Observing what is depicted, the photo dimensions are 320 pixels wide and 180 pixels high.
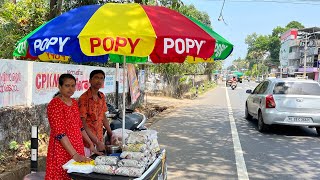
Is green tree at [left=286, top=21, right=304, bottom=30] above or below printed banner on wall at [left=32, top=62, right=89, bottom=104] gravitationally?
above

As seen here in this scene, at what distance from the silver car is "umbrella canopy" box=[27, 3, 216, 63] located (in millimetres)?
6721

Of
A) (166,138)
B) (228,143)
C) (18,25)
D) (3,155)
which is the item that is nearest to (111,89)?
(18,25)

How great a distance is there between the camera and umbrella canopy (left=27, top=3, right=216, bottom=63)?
3221 mm

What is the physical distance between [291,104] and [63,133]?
774 centimetres

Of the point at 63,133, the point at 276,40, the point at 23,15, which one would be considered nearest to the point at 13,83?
the point at 63,133

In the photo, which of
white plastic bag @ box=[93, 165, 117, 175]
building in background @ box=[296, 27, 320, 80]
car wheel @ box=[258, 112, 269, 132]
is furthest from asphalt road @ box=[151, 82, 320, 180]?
building in background @ box=[296, 27, 320, 80]

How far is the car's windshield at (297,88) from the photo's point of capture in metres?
9.96

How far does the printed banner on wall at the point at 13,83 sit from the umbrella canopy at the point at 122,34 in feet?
10.6

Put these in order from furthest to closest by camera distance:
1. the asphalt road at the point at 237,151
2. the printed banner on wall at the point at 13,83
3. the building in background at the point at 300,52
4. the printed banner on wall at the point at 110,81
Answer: the building in background at the point at 300,52 < the printed banner on wall at the point at 110,81 < the printed banner on wall at the point at 13,83 < the asphalt road at the point at 237,151

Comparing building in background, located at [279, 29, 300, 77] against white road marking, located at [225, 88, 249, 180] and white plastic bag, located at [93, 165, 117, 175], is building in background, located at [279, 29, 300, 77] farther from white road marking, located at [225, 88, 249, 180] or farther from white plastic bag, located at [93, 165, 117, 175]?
white plastic bag, located at [93, 165, 117, 175]

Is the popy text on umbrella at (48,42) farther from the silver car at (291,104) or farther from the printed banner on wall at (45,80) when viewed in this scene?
the silver car at (291,104)

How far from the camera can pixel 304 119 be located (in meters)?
9.73

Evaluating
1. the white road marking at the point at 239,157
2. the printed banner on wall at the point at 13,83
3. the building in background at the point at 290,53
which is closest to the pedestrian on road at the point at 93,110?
the white road marking at the point at 239,157

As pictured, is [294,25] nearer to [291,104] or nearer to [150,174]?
[291,104]
